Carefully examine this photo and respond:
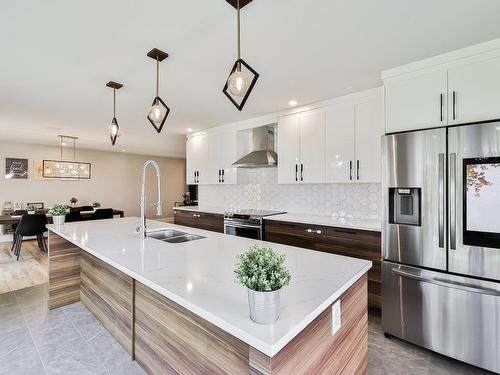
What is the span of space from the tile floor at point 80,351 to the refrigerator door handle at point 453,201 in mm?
944

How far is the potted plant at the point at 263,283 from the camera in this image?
2.82ft

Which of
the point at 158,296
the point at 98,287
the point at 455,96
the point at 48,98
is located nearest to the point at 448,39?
the point at 455,96

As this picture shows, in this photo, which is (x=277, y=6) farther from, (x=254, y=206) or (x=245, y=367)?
(x=254, y=206)

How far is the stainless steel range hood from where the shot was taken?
4005 millimetres

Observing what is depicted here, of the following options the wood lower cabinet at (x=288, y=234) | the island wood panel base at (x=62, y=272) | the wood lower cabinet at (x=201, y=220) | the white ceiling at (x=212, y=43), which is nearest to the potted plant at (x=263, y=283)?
the white ceiling at (x=212, y=43)

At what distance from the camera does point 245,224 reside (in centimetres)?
378

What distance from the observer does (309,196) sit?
12.8 ft

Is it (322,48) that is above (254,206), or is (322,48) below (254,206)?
above

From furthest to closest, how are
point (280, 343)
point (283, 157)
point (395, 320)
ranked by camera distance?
point (283, 157) < point (395, 320) < point (280, 343)

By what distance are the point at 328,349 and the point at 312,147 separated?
269 centimetres

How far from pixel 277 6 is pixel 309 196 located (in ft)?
8.88

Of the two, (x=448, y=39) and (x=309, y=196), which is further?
(x=309, y=196)

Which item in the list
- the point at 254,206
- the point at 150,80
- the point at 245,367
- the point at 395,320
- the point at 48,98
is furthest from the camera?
the point at 254,206

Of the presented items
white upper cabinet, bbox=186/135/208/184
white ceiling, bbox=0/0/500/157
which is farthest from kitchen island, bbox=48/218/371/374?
white upper cabinet, bbox=186/135/208/184
